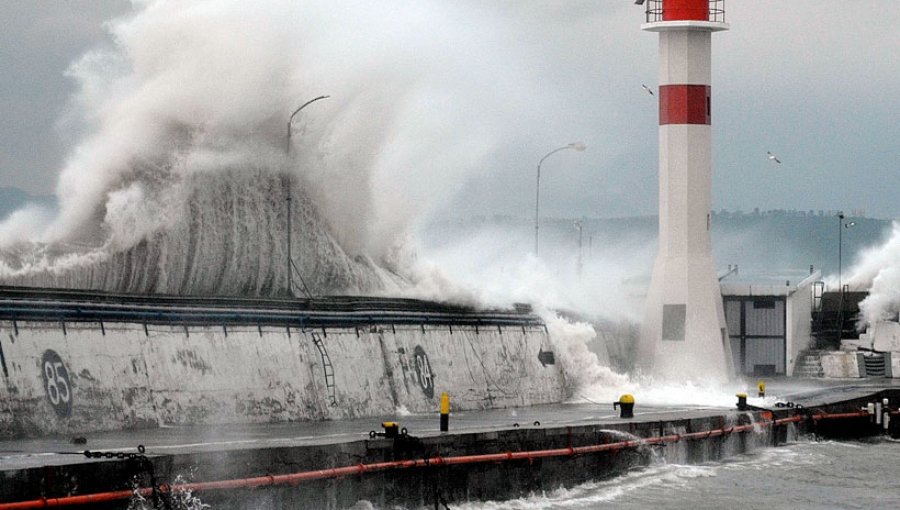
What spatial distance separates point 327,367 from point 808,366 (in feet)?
103

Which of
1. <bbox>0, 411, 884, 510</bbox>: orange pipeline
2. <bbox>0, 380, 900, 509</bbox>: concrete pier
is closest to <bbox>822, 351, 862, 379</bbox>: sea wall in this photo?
<bbox>0, 380, 900, 509</bbox>: concrete pier

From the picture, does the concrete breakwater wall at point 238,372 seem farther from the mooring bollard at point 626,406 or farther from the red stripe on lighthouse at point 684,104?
the red stripe on lighthouse at point 684,104

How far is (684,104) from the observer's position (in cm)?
5569

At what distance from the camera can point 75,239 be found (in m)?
41.5

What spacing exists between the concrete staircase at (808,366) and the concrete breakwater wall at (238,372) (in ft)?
68.1

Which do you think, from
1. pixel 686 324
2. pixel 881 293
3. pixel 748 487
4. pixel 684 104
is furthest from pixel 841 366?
pixel 748 487

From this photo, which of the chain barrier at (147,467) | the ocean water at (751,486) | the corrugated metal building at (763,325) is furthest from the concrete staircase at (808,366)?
the chain barrier at (147,467)

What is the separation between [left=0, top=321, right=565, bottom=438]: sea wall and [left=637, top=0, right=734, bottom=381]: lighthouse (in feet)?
39.0

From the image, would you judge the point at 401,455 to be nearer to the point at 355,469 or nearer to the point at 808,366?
the point at 355,469

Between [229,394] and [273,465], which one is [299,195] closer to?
[229,394]

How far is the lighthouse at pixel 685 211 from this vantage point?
183 feet

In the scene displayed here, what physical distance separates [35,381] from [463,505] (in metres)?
7.45

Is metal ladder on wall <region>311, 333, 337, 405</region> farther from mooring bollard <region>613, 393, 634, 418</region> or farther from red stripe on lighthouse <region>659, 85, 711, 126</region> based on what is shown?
red stripe on lighthouse <region>659, 85, 711, 126</region>

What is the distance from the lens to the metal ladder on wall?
3653 centimetres
